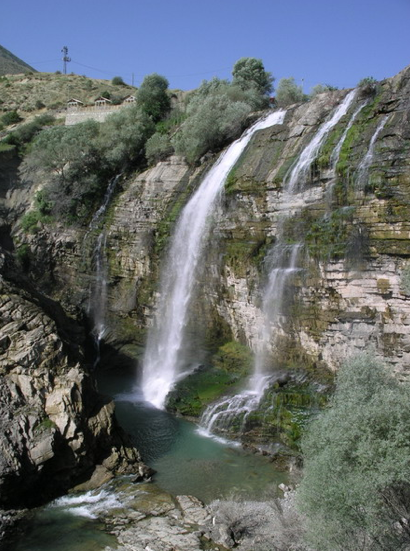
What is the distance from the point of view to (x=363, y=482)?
9172 mm

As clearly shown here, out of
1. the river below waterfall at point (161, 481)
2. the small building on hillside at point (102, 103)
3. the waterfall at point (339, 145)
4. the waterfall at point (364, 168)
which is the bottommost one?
the river below waterfall at point (161, 481)

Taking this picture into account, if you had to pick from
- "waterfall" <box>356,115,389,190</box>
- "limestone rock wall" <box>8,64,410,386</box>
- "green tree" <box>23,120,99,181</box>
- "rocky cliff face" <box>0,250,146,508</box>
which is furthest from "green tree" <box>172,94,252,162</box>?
"rocky cliff face" <box>0,250,146,508</box>

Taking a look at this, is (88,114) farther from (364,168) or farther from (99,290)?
(364,168)

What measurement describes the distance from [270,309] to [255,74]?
2001cm

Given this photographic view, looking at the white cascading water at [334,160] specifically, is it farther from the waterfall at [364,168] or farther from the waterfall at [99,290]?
the waterfall at [99,290]

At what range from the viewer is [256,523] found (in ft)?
37.8

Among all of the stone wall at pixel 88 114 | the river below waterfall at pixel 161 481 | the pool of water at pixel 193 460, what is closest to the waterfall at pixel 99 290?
the pool of water at pixel 193 460

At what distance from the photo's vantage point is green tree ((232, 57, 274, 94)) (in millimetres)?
32719

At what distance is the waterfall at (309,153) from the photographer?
61.2ft

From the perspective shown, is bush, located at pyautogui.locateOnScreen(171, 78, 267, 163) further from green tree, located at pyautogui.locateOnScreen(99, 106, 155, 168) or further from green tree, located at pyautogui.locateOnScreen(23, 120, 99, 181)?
green tree, located at pyautogui.locateOnScreen(23, 120, 99, 181)

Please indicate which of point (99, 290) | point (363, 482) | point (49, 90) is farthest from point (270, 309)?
point (49, 90)

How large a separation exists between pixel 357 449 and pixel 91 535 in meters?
6.37

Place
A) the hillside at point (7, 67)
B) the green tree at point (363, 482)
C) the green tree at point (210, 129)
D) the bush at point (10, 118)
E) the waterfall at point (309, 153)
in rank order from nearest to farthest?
the green tree at point (363, 482) < the waterfall at point (309, 153) < the green tree at point (210, 129) < the bush at point (10, 118) < the hillside at point (7, 67)

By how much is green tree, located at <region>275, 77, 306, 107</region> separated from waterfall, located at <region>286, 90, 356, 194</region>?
8747mm
